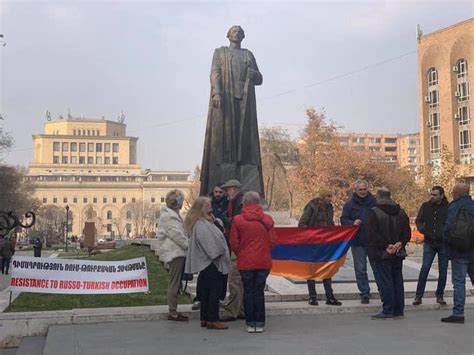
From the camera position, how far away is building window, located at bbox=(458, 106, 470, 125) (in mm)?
63906

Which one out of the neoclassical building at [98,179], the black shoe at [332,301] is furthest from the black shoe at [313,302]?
the neoclassical building at [98,179]

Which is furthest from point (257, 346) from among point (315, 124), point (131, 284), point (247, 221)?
point (315, 124)

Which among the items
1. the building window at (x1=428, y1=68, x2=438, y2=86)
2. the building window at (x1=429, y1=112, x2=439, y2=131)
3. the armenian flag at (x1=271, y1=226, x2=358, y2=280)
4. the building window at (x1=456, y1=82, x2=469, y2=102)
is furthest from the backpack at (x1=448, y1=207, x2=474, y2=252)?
the building window at (x1=429, y1=112, x2=439, y2=131)

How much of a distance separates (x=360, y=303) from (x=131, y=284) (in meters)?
3.62

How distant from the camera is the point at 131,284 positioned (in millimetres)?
8922

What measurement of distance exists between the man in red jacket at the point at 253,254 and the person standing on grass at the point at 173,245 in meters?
0.95

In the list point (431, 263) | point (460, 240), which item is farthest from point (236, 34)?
point (460, 240)

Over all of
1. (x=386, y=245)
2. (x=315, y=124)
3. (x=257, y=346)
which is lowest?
(x=257, y=346)

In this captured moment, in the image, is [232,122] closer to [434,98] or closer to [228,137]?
[228,137]

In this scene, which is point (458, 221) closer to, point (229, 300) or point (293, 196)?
point (229, 300)

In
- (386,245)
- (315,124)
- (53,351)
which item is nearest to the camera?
(53,351)

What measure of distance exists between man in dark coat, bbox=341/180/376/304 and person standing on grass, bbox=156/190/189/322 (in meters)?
2.88

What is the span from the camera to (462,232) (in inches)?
306

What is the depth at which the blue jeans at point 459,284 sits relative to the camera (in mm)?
7789
